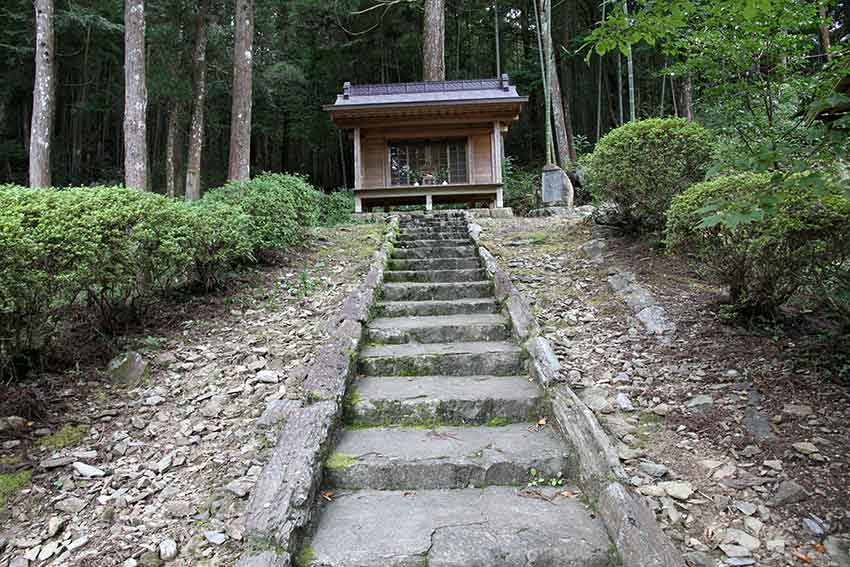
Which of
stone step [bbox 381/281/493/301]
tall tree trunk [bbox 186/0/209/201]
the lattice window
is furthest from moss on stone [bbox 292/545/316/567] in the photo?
tall tree trunk [bbox 186/0/209/201]

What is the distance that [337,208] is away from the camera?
45.1 feet

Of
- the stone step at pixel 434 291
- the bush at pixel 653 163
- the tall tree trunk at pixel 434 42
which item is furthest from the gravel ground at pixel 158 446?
the tall tree trunk at pixel 434 42

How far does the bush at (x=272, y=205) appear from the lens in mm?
5742

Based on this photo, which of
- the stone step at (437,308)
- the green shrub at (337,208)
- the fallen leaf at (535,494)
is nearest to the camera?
the fallen leaf at (535,494)

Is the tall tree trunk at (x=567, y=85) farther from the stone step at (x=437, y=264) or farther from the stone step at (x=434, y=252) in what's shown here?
the stone step at (x=437, y=264)

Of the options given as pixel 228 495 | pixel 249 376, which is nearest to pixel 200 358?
pixel 249 376

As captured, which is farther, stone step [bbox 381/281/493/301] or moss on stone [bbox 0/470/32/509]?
stone step [bbox 381/281/493/301]

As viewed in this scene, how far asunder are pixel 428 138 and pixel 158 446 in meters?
11.6

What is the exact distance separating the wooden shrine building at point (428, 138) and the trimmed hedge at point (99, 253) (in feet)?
23.5

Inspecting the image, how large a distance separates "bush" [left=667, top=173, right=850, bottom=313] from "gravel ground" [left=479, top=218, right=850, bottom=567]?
13.9 inches

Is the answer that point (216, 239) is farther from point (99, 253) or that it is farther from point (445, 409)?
point (445, 409)

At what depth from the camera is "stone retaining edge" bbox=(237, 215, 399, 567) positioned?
2064 mm

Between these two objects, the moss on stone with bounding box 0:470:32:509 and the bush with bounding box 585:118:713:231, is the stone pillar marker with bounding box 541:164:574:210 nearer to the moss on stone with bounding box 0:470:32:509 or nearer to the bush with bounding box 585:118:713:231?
the bush with bounding box 585:118:713:231

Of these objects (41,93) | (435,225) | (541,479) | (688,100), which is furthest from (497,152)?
(541,479)
